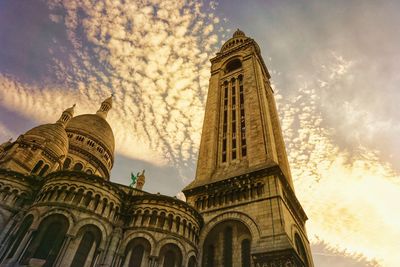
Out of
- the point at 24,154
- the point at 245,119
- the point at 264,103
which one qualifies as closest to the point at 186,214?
the point at 245,119

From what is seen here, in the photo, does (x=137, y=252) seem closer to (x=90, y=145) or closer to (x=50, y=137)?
(x=50, y=137)

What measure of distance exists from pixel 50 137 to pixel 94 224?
806 inches

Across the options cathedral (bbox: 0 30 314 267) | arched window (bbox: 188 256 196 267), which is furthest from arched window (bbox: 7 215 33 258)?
arched window (bbox: 188 256 196 267)

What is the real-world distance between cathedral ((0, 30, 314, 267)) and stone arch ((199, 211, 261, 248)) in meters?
0.09

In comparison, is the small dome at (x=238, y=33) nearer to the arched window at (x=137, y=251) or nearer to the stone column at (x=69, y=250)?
the arched window at (x=137, y=251)

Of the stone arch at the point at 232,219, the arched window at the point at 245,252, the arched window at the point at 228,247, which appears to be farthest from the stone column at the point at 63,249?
the arched window at the point at 245,252

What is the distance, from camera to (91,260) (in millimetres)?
19938

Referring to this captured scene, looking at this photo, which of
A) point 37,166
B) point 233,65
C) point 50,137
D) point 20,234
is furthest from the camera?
point 233,65

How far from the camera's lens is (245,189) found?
26.2 m

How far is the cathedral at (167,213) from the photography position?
66.4 ft

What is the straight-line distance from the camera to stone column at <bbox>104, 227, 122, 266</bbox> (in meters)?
20.4

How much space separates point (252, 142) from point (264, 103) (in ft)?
21.8

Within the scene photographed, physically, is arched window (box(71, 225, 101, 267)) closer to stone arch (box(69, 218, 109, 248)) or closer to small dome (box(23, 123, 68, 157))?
stone arch (box(69, 218, 109, 248))

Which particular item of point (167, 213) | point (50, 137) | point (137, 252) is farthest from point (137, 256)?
point (50, 137)
